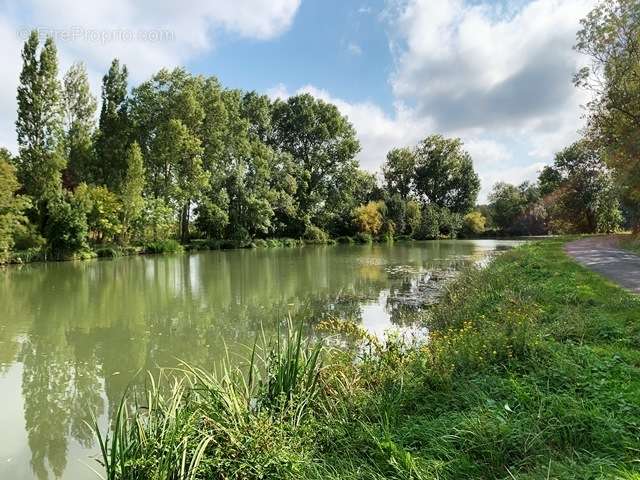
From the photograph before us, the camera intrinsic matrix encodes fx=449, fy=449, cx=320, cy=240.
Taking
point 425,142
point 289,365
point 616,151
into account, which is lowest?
point 289,365

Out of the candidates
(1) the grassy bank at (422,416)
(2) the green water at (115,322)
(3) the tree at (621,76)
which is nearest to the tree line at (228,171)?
(3) the tree at (621,76)

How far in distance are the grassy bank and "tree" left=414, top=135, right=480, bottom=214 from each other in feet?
209

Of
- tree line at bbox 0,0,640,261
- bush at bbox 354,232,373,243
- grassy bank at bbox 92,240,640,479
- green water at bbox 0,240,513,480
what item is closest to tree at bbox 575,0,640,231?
tree line at bbox 0,0,640,261

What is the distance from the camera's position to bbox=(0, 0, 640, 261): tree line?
22.1 metres

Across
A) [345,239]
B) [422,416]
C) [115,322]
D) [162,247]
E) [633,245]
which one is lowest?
[115,322]

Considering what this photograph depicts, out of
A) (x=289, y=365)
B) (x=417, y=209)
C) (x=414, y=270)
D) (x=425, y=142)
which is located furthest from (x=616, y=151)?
(x=425, y=142)

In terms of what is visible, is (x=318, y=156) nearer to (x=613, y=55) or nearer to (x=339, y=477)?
(x=613, y=55)

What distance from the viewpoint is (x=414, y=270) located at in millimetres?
20938

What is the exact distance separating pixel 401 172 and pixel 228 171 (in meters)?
33.3

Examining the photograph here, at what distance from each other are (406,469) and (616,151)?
782 inches

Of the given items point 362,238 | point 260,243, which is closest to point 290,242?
point 260,243

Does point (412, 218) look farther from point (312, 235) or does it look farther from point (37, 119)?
point (37, 119)

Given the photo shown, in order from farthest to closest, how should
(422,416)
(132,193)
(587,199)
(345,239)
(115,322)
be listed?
(345,239)
(587,199)
(132,193)
(115,322)
(422,416)

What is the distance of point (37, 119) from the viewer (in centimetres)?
2938
